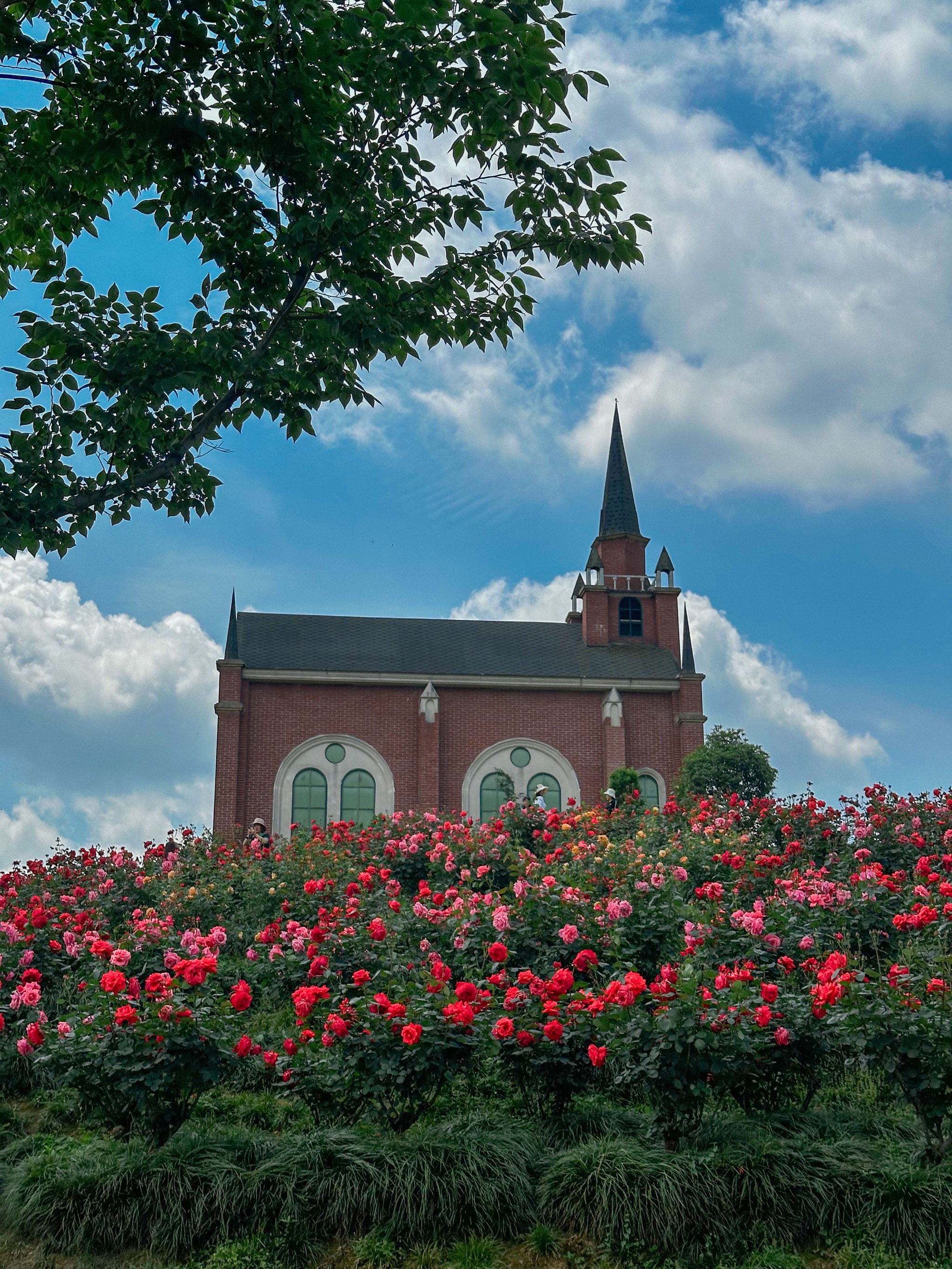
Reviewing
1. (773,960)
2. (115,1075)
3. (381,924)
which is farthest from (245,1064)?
(773,960)

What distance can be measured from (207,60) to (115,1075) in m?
6.63

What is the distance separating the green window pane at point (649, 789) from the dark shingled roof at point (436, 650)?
2.75 meters

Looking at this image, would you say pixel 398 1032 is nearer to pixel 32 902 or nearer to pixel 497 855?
pixel 497 855

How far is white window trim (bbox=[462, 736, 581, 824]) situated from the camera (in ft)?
92.4

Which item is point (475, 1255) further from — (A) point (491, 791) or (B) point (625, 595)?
(B) point (625, 595)

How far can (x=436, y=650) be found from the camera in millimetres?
30188

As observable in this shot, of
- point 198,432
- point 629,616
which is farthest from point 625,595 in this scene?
point 198,432

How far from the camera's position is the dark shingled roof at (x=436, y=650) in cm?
2866

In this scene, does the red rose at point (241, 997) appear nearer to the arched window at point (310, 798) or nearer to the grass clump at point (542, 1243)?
the grass clump at point (542, 1243)

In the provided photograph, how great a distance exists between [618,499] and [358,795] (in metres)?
13.3

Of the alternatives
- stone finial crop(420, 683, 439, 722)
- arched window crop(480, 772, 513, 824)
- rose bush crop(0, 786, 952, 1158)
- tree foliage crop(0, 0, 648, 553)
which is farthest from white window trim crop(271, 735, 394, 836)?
tree foliage crop(0, 0, 648, 553)

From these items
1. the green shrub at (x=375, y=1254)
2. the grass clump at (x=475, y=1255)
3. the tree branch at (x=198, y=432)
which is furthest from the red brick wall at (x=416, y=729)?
the grass clump at (x=475, y=1255)

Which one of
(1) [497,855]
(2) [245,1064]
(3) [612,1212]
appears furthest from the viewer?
(1) [497,855]

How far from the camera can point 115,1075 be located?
5.94 metres
